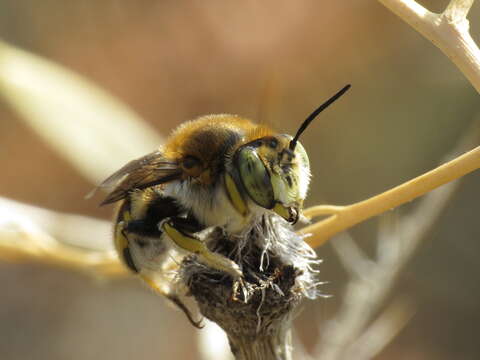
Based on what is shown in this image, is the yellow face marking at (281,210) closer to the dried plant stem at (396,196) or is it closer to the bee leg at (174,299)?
the dried plant stem at (396,196)

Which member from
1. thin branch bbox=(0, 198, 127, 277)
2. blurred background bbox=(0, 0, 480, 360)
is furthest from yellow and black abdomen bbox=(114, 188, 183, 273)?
blurred background bbox=(0, 0, 480, 360)

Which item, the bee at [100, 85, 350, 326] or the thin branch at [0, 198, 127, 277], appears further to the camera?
the thin branch at [0, 198, 127, 277]

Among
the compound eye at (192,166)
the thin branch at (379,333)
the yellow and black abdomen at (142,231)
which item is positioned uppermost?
the compound eye at (192,166)

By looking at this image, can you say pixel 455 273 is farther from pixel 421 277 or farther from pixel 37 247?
pixel 37 247

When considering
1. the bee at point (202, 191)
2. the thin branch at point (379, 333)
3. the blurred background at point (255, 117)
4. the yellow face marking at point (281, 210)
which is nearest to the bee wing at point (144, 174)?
the bee at point (202, 191)

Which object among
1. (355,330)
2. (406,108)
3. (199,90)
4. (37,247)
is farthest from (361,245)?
(37,247)

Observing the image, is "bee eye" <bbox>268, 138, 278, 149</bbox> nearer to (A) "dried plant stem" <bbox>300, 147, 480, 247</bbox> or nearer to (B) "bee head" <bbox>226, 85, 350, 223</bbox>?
(B) "bee head" <bbox>226, 85, 350, 223</bbox>

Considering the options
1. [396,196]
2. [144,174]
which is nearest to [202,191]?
[144,174]
